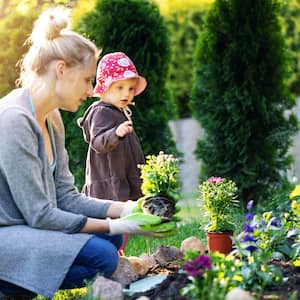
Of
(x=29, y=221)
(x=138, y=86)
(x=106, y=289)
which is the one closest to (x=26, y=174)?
(x=29, y=221)

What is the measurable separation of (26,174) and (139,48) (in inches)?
141

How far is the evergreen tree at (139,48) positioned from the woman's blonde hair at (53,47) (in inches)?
115

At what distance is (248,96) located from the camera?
22.3 feet

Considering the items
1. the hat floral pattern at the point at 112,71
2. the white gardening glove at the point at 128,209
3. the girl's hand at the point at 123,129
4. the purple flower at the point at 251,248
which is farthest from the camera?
the hat floral pattern at the point at 112,71

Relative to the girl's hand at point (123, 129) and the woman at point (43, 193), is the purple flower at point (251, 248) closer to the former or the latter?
the woman at point (43, 193)

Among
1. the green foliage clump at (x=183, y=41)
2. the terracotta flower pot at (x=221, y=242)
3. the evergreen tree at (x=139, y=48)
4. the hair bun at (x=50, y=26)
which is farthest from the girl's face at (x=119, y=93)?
the green foliage clump at (x=183, y=41)

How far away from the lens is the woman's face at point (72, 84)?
11.7ft

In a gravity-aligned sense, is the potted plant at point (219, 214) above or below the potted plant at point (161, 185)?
below

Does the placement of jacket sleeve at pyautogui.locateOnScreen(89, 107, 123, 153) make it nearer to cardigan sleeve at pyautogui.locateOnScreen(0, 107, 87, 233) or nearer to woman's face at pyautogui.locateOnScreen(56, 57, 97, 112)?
woman's face at pyautogui.locateOnScreen(56, 57, 97, 112)

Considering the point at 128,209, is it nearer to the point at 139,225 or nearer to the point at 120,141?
the point at 139,225

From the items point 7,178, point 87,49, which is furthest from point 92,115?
point 7,178

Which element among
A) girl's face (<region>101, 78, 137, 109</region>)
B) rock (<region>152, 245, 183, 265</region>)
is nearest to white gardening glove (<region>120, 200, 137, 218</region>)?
rock (<region>152, 245, 183, 265</region>)

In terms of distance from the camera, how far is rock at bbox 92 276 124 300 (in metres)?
3.21

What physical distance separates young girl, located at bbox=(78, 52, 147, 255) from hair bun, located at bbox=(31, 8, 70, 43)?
1059mm
